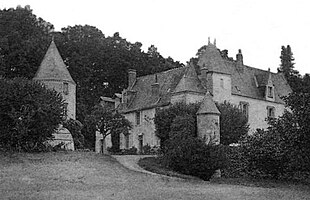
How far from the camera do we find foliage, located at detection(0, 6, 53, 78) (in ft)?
183

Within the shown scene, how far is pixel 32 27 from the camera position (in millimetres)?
58312

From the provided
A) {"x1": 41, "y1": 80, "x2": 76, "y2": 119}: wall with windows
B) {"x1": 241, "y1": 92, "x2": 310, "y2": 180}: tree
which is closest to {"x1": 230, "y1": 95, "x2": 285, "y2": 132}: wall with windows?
{"x1": 41, "y1": 80, "x2": 76, "y2": 119}: wall with windows

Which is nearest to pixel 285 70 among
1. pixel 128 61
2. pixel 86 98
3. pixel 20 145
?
pixel 128 61

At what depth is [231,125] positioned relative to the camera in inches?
1774

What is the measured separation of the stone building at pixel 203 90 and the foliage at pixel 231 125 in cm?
536

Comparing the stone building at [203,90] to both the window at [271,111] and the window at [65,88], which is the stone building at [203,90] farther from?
the window at [65,88]

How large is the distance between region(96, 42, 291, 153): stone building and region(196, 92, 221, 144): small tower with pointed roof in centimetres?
1150

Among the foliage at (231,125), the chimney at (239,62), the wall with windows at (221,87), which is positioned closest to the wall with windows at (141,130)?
the wall with windows at (221,87)

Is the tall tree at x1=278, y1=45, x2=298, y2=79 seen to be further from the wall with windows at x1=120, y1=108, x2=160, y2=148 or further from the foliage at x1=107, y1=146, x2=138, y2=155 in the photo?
the foliage at x1=107, y1=146, x2=138, y2=155

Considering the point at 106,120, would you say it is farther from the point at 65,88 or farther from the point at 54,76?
the point at 54,76

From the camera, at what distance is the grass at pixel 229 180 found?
3422 cm

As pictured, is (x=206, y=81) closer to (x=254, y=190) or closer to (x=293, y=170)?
(x=293, y=170)

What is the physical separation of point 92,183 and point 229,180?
1037 cm

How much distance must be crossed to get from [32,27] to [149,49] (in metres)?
22.0
